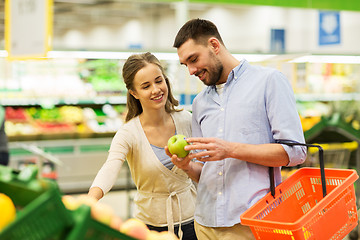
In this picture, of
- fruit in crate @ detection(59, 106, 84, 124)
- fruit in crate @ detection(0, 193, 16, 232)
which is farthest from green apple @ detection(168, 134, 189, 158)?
fruit in crate @ detection(59, 106, 84, 124)

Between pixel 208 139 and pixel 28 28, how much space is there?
286 centimetres

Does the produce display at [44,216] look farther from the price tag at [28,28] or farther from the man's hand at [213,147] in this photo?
the price tag at [28,28]

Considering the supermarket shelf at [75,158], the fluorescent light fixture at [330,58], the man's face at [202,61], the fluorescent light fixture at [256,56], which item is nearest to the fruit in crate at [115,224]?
the man's face at [202,61]

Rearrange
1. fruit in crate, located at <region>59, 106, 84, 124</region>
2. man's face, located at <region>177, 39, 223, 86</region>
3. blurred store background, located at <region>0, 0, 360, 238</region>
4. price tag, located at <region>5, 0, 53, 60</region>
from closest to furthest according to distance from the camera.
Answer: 1. man's face, located at <region>177, 39, 223, 86</region>
2. price tag, located at <region>5, 0, 53, 60</region>
3. blurred store background, located at <region>0, 0, 360, 238</region>
4. fruit in crate, located at <region>59, 106, 84, 124</region>

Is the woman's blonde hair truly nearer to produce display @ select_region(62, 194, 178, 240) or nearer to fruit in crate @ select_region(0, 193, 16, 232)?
produce display @ select_region(62, 194, 178, 240)

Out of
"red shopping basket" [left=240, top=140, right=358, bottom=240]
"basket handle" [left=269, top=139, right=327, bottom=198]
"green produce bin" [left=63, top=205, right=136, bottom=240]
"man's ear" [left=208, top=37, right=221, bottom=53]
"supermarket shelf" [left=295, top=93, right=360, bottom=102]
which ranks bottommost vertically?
"supermarket shelf" [left=295, top=93, right=360, bottom=102]

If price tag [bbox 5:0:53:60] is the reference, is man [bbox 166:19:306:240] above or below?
below

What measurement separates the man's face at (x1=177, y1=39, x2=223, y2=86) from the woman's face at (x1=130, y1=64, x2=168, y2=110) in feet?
0.93

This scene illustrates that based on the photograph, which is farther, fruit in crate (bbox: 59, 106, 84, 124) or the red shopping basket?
fruit in crate (bbox: 59, 106, 84, 124)

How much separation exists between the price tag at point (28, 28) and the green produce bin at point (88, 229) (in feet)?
10.4

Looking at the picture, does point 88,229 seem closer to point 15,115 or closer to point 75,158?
point 75,158

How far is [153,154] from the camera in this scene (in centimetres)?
229

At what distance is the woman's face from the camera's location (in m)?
2.27

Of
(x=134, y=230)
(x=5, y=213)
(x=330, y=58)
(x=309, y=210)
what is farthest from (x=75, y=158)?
(x=5, y=213)
